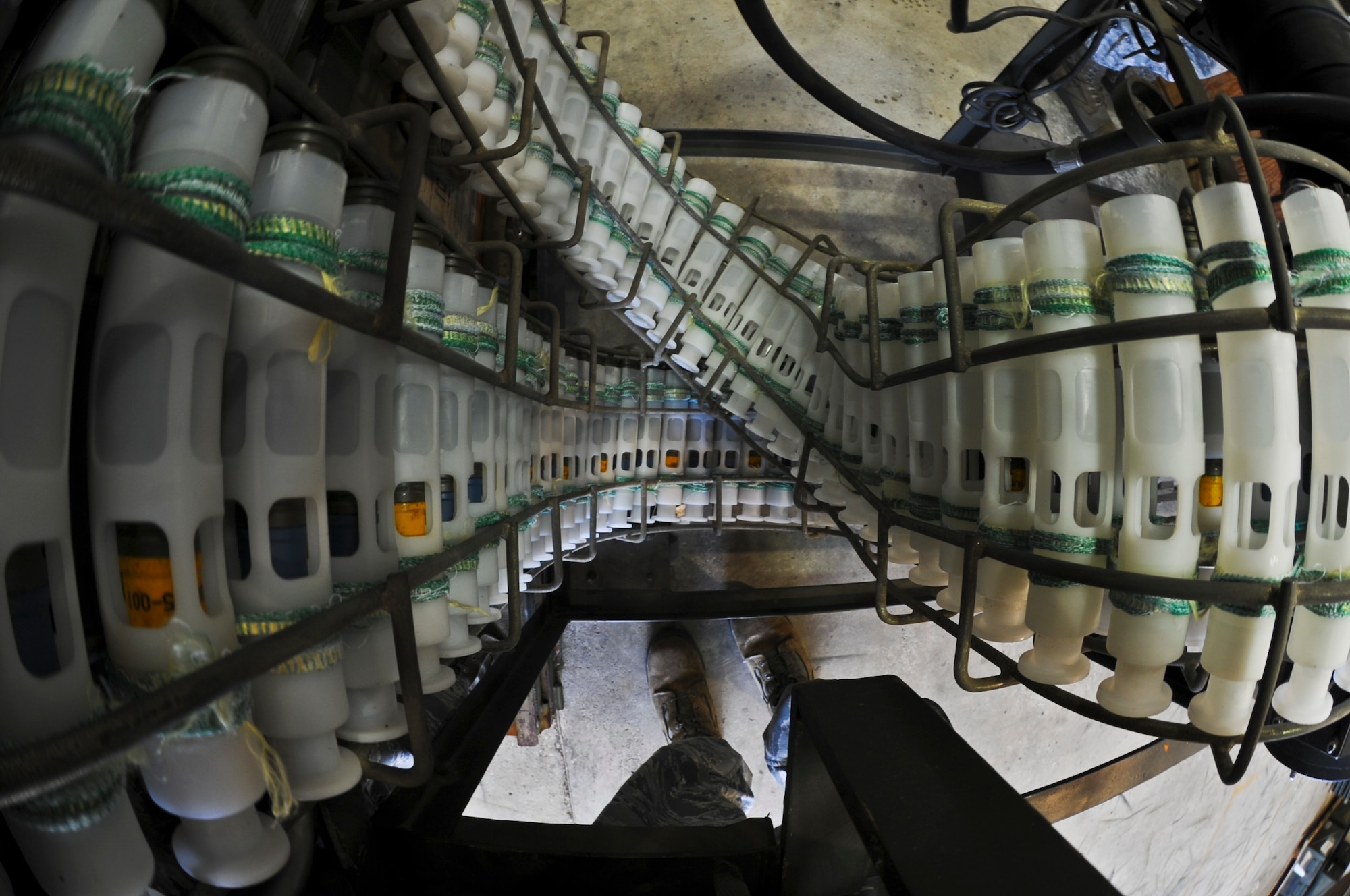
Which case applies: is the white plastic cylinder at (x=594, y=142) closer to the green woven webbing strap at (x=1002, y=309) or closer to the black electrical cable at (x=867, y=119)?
the black electrical cable at (x=867, y=119)

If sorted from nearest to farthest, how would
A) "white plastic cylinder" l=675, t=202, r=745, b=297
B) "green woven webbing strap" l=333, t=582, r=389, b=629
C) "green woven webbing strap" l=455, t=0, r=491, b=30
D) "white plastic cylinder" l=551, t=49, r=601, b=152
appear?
"green woven webbing strap" l=333, t=582, r=389, b=629 < "green woven webbing strap" l=455, t=0, r=491, b=30 < "white plastic cylinder" l=551, t=49, r=601, b=152 < "white plastic cylinder" l=675, t=202, r=745, b=297

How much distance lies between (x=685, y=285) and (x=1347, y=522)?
126 cm

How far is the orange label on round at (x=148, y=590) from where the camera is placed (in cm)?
48

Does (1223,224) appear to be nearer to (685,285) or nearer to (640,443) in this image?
(685,285)

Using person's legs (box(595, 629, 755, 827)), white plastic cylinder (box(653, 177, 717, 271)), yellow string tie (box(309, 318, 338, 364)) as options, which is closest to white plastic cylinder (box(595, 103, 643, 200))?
white plastic cylinder (box(653, 177, 717, 271))

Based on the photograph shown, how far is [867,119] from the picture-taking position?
1.92 m

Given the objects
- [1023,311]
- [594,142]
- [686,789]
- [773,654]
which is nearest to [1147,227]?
[1023,311]

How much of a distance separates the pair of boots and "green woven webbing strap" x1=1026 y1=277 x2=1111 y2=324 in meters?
1.81

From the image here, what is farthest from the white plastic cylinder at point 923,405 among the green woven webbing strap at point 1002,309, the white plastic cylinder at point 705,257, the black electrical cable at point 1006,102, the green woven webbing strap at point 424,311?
the black electrical cable at point 1006,102

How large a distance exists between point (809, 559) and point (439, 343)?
2.06 meters

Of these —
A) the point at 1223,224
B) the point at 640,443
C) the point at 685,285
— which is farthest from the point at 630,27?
the point at 1223,224

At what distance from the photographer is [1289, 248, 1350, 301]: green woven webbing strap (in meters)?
0.79

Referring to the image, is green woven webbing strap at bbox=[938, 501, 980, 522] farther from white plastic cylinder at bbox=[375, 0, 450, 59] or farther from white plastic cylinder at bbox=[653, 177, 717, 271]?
white plastic cylinder at bbox=[375, 0, 450, 59]

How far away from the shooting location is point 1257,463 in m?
0.77
